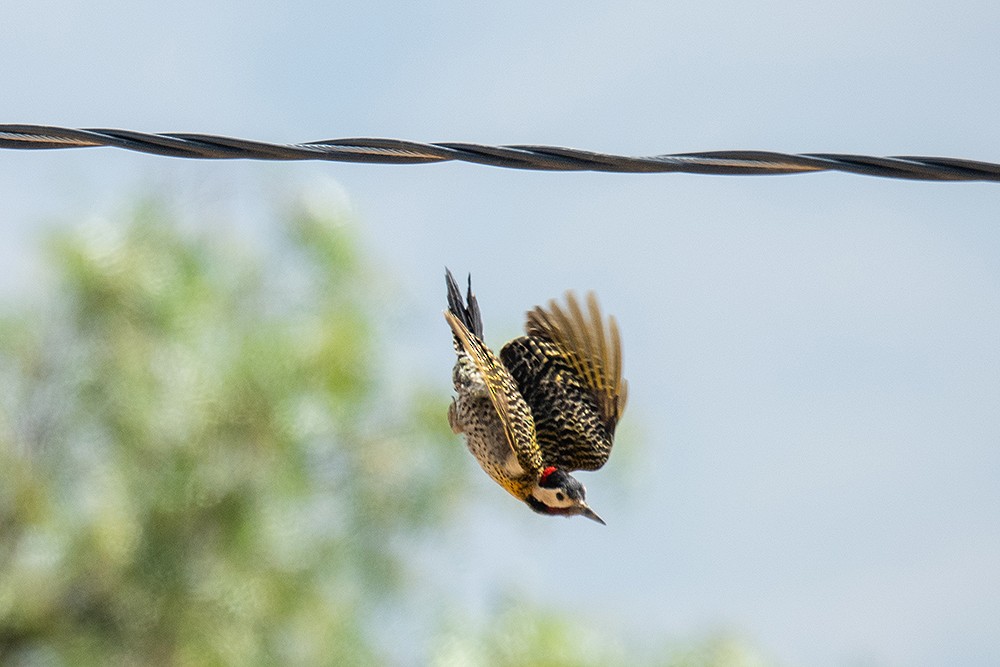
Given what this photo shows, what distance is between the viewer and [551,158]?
9.03ft

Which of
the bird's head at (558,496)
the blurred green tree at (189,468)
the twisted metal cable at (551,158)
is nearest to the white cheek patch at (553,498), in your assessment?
the bird's head at (558,496)

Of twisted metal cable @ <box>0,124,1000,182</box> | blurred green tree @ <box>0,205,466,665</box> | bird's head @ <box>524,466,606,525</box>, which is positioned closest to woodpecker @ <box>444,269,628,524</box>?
bird's head @ <box>524,466,606,525</box>

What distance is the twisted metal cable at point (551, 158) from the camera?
2.72 m

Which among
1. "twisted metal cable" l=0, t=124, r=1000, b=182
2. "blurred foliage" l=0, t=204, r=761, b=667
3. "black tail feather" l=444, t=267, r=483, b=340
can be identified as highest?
"twisted metal cable" l=0, t=124, r=1000, b=182

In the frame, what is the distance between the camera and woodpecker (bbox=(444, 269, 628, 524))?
4.36 meters

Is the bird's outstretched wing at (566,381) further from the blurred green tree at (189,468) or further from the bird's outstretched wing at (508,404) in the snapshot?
the blurred green tree at (189,468)

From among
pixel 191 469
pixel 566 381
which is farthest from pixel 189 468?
pixel 566 381

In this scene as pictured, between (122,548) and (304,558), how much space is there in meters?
1.22

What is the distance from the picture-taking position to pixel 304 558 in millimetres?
9930

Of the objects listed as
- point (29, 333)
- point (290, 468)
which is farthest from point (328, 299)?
point (29, 333)

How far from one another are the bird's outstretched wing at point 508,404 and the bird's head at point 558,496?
5 cm

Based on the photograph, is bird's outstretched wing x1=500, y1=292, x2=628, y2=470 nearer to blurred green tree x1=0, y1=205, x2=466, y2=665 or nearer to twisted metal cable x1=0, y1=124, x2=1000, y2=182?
twisted metal cable x1=0, y1=124, x2=1000, y2=182

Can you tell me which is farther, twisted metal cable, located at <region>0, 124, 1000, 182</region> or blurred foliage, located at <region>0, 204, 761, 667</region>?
blurred foliage, located at <region>0, 204, 761, 667</region>

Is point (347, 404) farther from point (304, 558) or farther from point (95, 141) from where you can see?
point (95, 141)
